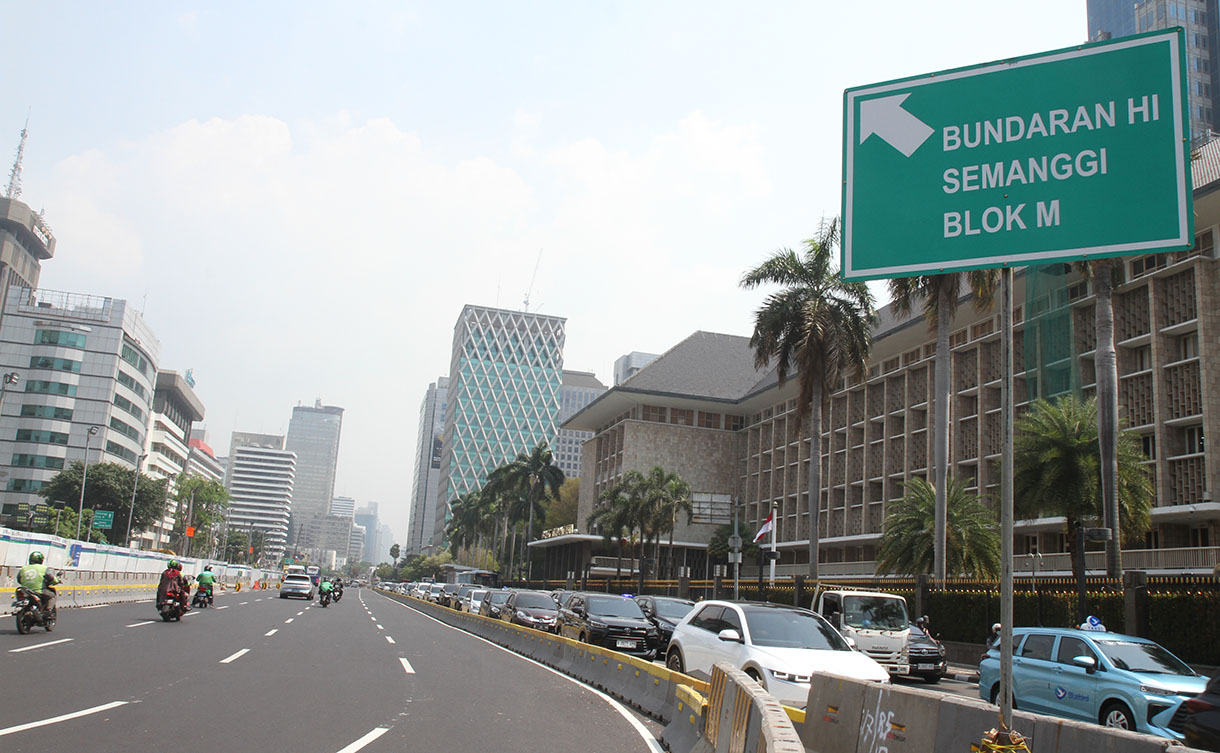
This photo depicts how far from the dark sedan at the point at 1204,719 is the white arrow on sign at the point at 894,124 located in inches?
223

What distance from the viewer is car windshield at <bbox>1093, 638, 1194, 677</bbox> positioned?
12.9 meters

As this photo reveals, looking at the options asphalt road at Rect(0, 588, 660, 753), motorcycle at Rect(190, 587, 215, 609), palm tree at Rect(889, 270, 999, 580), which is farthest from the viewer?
motorcycle at Rect(190, 587, 215, 609)

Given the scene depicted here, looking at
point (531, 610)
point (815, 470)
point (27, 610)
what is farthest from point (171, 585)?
point (815, 470)

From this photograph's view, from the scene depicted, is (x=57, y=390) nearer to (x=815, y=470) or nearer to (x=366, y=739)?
(x=815, y=470)

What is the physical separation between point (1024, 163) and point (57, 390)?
11792 cm

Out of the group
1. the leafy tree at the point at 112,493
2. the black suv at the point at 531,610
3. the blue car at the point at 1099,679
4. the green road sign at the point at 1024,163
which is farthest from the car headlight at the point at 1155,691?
the leafy tree at the point at 112,493

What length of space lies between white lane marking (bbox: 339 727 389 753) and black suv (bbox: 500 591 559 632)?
1956 cm

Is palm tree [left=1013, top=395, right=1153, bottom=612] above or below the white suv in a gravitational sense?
above

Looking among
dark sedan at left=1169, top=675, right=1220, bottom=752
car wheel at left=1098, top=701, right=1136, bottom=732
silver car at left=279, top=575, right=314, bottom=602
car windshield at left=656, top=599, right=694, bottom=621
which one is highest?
Result: dark sedan at left=1169, top=675, right=1220, bottom=752

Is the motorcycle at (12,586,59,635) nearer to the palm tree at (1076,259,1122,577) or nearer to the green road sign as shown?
the green road sign

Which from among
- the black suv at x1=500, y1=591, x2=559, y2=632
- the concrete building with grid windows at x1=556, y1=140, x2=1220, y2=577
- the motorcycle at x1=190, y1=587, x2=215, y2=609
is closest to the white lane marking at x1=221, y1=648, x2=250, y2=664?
the black suv at x1=500, y1=591, x2=559, y2=632

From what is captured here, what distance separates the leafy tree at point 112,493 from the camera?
305 feet

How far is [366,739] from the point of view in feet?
30.4

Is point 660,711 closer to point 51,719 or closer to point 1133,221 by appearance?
point 51,719
